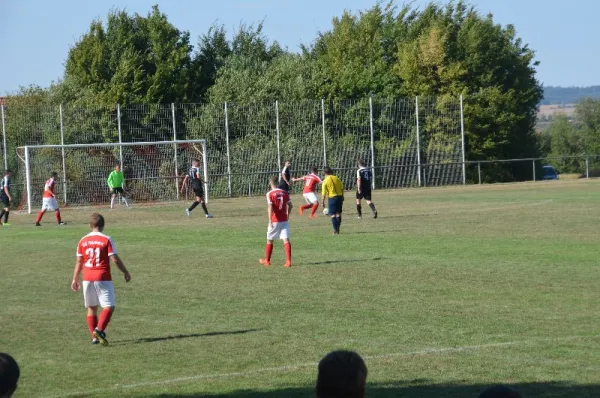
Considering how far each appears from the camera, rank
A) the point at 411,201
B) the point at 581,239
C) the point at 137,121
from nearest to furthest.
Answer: the point at 581,239 < the point at 411,201 < the point at 137,121

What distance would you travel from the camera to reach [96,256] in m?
12.3

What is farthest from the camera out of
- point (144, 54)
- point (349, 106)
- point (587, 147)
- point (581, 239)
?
point (587, 147)

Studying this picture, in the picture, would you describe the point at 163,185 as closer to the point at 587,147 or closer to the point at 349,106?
the point at 349,106

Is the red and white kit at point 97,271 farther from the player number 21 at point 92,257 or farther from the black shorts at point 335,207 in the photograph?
the black shorts at point 335,207

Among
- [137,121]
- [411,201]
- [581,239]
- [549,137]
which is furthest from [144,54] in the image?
[549,137]

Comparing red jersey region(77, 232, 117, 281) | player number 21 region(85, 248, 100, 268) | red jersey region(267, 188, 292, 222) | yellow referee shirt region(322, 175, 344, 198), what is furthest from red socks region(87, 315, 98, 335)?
yellow referee shirt region(322, 175, 344, 198)

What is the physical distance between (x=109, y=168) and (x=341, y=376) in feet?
138

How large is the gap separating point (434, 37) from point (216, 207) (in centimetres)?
2282

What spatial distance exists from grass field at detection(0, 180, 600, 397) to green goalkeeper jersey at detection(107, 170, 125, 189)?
1316 cm

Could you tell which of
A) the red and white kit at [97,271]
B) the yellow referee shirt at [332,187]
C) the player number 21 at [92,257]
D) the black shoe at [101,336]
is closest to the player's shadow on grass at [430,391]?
the black shoe at [101,336]

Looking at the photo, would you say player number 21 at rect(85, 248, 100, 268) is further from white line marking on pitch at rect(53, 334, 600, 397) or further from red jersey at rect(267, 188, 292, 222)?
red jersey at rect(267, 188, 292, 222)

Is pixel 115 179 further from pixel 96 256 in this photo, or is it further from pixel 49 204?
pixel 96 256

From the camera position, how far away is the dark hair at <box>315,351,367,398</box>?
408cm

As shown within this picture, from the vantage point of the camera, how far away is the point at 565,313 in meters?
13.3
